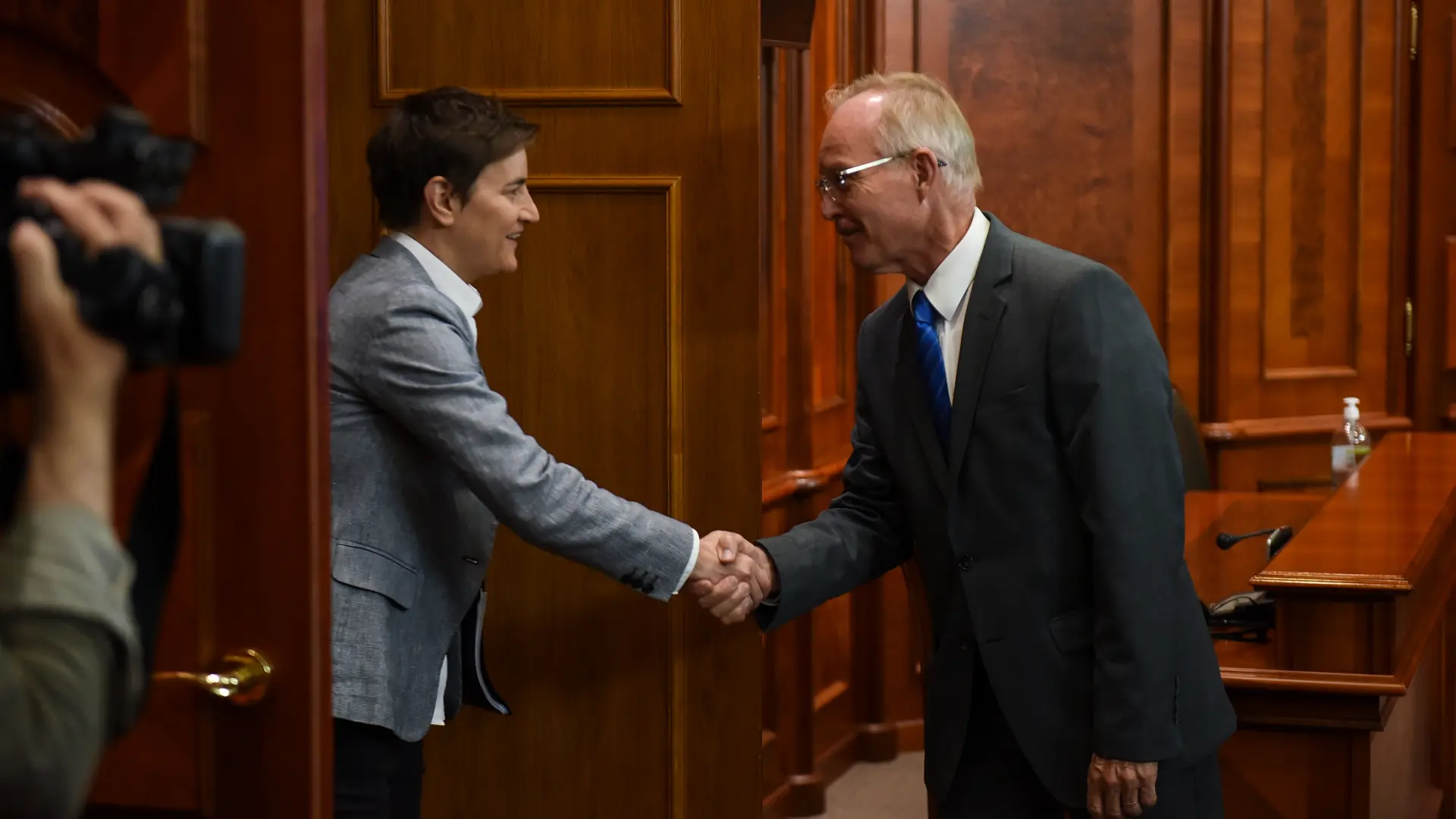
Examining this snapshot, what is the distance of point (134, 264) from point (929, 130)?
1637 mm

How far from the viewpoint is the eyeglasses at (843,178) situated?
7.57ft

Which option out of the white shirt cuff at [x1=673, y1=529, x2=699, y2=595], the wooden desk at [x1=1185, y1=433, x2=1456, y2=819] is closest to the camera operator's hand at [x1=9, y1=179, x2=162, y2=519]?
the white shirt cuff at [x1=673, y1=529, x2=699, y2=595]

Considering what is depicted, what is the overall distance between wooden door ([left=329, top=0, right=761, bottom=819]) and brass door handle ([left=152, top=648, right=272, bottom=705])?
3.52ft

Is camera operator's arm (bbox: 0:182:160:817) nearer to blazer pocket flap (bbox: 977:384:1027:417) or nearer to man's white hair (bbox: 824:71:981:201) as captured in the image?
blazer pocket flap (bbox: 977:384:1027:417)

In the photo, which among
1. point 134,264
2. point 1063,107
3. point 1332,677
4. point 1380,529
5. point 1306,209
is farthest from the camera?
point 1306,209

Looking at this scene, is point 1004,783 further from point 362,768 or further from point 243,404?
point 243,404

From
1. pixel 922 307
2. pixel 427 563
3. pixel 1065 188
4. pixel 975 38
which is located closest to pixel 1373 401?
pixel 1065 188

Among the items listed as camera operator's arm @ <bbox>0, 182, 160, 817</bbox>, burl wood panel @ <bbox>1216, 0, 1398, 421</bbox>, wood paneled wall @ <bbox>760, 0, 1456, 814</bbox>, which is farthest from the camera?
burl wood panel @ <bbox>1216, 0, 1398, 421</bbox>

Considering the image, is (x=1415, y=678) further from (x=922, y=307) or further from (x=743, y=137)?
(x=743, y=137)

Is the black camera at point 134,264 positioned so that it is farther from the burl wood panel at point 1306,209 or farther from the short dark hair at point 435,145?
the burl wood panel at point 1306,209

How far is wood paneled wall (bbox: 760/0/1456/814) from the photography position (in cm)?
430

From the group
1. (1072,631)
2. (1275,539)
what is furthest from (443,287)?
(1275,539)

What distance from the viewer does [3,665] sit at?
0.82 meters

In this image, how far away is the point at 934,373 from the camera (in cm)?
226
